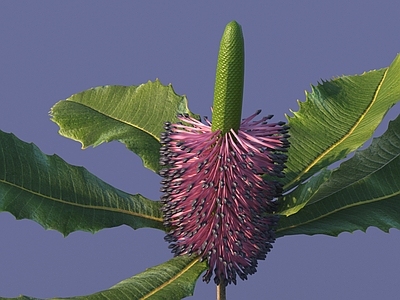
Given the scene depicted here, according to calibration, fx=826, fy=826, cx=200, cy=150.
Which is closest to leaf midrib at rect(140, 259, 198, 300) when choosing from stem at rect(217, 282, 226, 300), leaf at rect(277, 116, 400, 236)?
stem at rect(217, 282, 226, 300)

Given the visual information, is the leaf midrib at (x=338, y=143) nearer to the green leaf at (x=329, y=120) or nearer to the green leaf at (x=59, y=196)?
the green leaf at (x=329, y=120)

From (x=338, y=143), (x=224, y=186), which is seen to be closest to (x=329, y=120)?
(x=338, y=143)

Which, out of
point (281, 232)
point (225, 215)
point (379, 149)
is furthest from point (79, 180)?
point (379, 149)

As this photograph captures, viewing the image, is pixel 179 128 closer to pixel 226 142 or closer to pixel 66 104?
pixel 226 142

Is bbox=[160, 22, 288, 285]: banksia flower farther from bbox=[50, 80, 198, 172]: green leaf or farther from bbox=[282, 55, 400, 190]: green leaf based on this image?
bbox=[50, 80, 198, 172]: green leaf

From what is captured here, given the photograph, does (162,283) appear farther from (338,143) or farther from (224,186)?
(338,143)

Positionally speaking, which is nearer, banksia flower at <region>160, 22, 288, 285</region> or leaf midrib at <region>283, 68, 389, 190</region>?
banksia flower at <region>160, 22, 288, 285</region>

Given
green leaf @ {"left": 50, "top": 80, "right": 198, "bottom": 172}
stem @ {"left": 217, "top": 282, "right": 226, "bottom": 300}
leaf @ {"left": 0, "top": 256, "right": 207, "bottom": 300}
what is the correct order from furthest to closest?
green leaf @ {"left": 50, "top": 80, "right": 198, "bottom": 172} → stem @ {"left": 217, "top": 282, "right": 226, "bottom": 300} → leaf @ {"left": 0, "top": 256, "right": 207, "bottom": 300}
